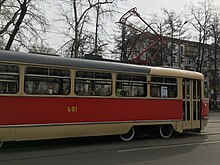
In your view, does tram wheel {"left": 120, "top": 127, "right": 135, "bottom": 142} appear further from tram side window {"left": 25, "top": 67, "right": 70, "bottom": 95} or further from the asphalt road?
tram side window {"left": 25, "top": 67, "right": 70, "bottom": 95}

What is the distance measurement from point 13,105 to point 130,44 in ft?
80.4

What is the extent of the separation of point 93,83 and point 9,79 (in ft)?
8.81

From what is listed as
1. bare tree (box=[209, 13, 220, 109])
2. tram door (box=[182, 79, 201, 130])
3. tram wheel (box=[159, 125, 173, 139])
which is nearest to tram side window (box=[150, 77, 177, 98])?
tram door (box=[182, 79, 201, 130])

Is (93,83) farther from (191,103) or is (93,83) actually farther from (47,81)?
(191,103)

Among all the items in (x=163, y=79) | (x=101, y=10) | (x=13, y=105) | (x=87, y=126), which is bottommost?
(x=87, y=126)

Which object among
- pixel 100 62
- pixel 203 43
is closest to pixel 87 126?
pixel 100 62

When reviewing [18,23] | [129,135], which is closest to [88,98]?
[129,135]

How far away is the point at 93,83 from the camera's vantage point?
10.0m

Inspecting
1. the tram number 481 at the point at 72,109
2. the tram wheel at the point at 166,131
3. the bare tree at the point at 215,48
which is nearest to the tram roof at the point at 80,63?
the tram number 481 at the point at 72,109

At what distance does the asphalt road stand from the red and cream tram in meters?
0.48

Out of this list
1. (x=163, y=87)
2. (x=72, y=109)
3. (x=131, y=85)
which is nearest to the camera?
(x=72, y=109)

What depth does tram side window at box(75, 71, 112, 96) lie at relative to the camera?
9.73 meters

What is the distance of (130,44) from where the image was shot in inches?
1265

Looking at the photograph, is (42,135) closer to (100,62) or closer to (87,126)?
(87,126)
